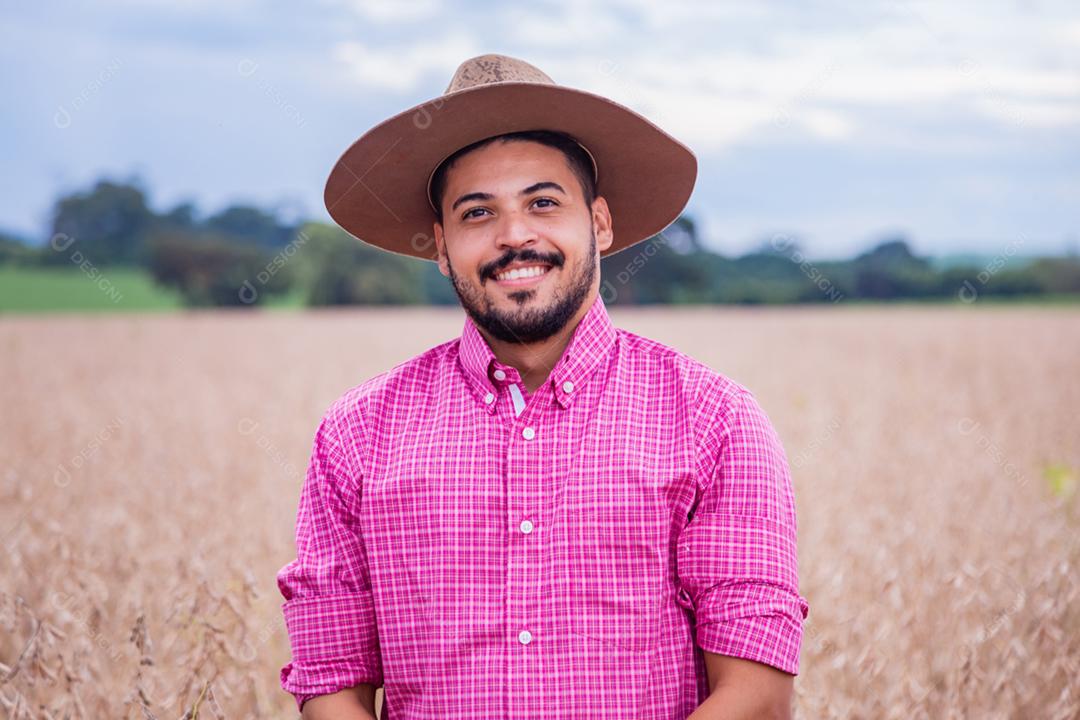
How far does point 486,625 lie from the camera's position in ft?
6.69

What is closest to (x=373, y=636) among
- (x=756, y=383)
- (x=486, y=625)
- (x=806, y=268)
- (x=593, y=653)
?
(x=486, y=625)

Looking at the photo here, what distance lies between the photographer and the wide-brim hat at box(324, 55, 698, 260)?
221cm

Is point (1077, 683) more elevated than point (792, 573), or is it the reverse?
point (792, 573)

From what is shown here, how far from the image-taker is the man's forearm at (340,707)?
2.14 m

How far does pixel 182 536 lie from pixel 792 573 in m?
3.68

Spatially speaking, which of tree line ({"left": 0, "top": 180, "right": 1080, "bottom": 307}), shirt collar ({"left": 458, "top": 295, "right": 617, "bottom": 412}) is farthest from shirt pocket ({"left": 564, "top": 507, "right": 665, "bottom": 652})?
tree line ({"left": 0, "top": 180, "right": 1080, "bottom": 307})

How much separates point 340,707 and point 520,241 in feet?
3.58

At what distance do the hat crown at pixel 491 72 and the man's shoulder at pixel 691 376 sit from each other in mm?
652

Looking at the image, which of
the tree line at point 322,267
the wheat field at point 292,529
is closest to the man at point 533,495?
the wheat field at point 292,529

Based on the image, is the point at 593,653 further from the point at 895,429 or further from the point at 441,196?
the point at 895,429

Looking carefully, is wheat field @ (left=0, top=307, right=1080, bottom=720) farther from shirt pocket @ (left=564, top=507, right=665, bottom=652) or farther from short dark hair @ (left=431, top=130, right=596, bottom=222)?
short dark hair @ (left=431, top=130, right=596, bottom=222)

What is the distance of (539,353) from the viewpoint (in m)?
2.32

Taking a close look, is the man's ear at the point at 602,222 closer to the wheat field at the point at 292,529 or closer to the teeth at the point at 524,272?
the teeth at the point at 524,272

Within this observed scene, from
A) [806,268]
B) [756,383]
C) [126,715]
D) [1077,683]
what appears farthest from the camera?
[756,383]
